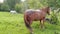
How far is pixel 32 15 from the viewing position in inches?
394

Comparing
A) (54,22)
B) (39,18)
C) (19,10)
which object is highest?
(39,18)

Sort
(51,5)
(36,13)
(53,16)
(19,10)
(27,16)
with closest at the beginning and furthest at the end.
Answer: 1. (27,16)
2. (36,13)
3. (51,5)
4. (53,16)
5. (19,10)

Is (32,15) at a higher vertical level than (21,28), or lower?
higher

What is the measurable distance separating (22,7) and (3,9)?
3.99 metres

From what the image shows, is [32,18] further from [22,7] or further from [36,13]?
[22,7]

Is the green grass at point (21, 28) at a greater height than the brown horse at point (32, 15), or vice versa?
the brown horse at point (32, 15)

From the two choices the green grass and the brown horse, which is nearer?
the brown horse

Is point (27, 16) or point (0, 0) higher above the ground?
point (27, 16)

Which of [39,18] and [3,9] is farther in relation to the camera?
[3,9]

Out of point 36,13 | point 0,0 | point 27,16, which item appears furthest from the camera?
A: point 0,0

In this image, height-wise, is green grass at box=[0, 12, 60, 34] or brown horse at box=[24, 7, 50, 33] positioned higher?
brown horse at box=[24, 7, 50, 33]

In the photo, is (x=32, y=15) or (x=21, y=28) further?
(x=21, y=28)

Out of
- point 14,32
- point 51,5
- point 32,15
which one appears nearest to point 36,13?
point 32,15

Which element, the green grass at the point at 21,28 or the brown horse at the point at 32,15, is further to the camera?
the green grass at the point at 21,28
